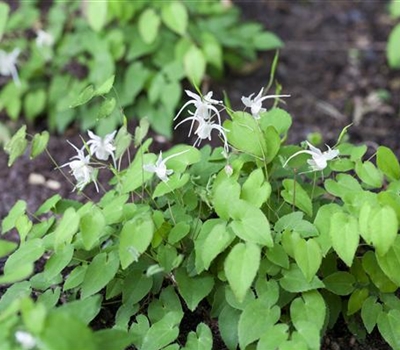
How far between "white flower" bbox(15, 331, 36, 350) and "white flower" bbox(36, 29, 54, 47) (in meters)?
2.01

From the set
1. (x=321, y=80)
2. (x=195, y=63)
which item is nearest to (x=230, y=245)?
(x=195, y=63)

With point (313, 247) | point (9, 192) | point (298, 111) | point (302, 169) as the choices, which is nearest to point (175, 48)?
point (298, 111)

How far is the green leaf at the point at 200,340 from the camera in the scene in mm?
1698

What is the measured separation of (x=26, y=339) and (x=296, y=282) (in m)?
0.69

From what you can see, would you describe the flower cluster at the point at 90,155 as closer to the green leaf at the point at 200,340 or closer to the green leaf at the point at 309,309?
the green leaf at the point at 200,340

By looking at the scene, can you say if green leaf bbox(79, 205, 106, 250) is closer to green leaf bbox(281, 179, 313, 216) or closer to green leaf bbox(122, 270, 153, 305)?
green leaf bbox(122, 270, 153, 305)

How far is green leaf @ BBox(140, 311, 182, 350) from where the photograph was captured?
5.52ft

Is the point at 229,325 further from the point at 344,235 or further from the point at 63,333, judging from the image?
the point at 63,333

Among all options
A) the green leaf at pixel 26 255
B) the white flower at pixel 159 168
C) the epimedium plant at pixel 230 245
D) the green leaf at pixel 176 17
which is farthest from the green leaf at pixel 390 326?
the green leaf at pixel 176 17

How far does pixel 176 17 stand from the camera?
2865 millimetres

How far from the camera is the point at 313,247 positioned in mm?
1637

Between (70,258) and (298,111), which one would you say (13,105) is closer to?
(298,111)

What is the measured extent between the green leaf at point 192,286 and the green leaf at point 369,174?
18.8 inches

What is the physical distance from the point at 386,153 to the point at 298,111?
1397 mm
